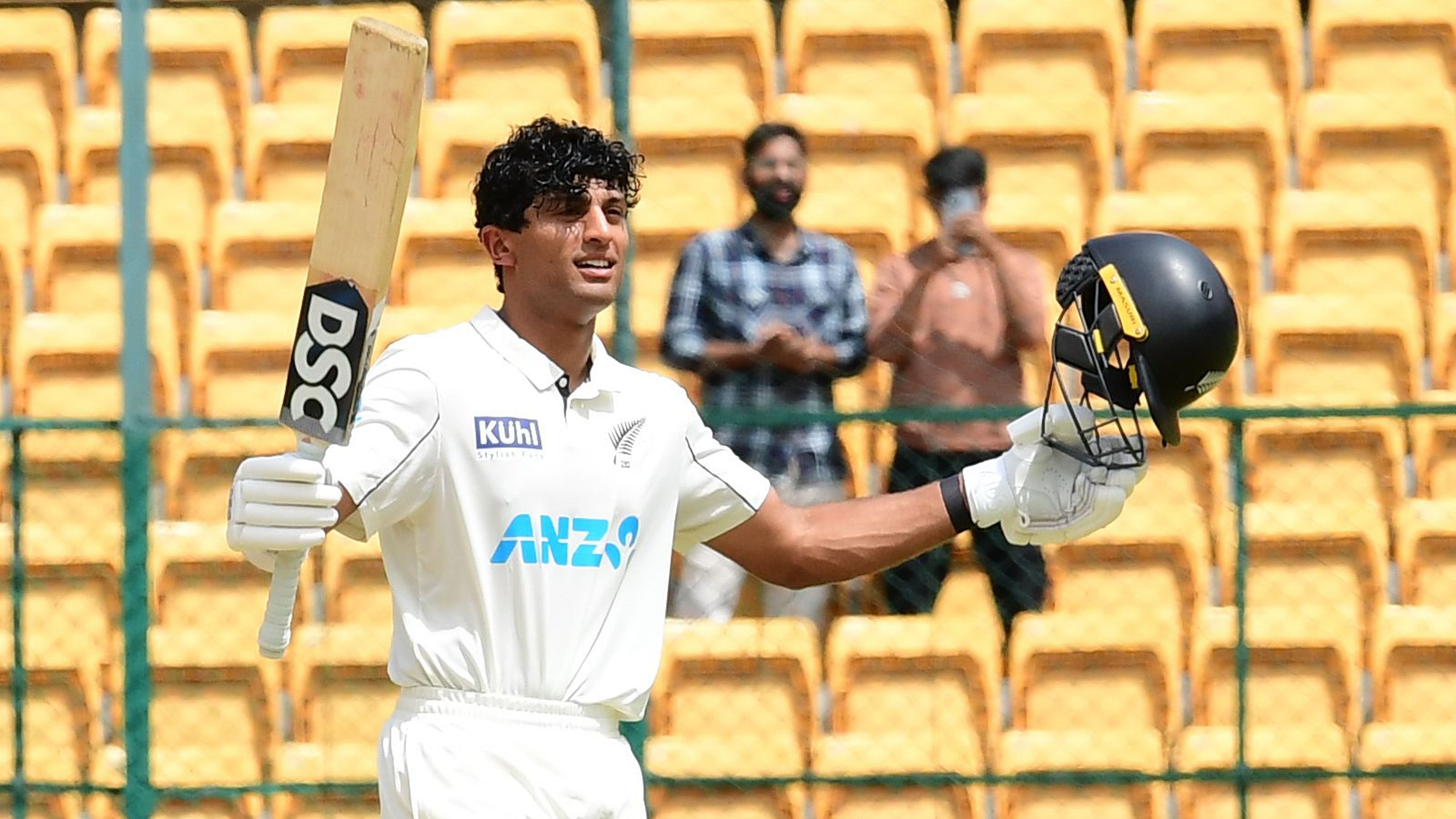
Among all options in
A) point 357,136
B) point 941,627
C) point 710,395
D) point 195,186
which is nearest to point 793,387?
point 710,395

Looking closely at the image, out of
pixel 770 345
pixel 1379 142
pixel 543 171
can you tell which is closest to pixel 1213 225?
pixel 1379 142

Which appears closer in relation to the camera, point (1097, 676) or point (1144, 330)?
point (1144, 330)

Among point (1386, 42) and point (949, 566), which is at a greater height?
point (1386, 42)

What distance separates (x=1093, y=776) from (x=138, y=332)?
8.82ft

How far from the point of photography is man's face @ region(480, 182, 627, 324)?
3.52m

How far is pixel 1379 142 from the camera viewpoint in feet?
21.4

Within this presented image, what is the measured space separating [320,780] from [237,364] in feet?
4.03

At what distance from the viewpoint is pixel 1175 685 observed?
5680 mm

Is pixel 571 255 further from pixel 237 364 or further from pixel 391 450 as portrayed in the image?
pixel 237 364

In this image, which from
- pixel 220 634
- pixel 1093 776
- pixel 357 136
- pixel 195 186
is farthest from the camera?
pixel 195 186

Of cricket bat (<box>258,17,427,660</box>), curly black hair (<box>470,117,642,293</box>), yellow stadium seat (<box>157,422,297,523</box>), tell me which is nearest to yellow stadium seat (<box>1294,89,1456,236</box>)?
yellow stadium seat (<box>157,422,297,523</box>)

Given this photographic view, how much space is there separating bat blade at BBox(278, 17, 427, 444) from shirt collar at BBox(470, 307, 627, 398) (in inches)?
15.2

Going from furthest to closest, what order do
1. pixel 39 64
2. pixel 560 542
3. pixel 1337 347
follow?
1. pixel 39 64
2. pixel 1337 347
3. pixel 560 542

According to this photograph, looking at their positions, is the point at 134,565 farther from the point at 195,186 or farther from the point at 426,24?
the point at 426,24
